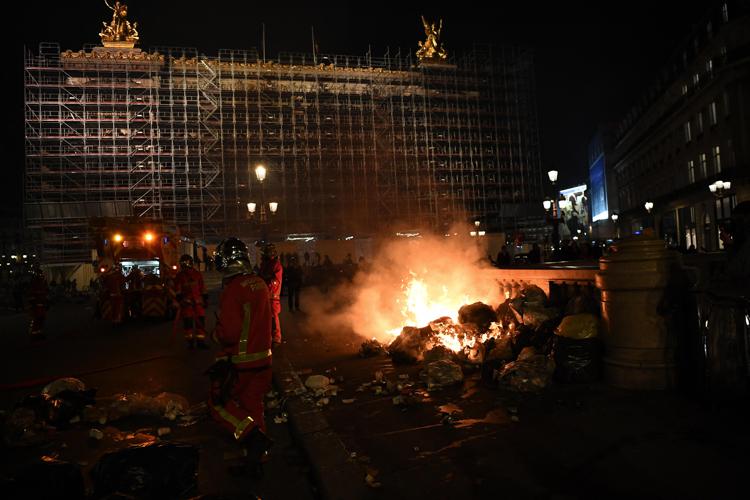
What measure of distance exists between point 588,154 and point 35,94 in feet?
232

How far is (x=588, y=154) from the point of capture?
250 feet

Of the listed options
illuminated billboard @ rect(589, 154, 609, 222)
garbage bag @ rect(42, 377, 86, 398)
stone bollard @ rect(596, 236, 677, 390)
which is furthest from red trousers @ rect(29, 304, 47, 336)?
illuminated billboard @ rect(589, 154, 609, 222)

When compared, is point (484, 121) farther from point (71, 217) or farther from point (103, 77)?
point (71, 217)

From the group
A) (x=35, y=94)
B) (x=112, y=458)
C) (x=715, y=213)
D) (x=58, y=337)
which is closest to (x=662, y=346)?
(x=112, y=458)

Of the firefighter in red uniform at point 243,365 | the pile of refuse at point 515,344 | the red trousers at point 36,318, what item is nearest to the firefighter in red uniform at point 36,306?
the red trousers at point 36,318

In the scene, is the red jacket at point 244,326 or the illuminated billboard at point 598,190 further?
the illuminated billboard at point 598,190

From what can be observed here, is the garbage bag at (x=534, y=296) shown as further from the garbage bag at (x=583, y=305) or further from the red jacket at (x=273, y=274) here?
the red jacket at (x=273, y=274)

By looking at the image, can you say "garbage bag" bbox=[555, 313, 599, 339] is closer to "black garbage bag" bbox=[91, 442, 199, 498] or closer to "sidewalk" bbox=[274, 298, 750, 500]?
"sidewalk" bbox=[274, 298, 750, 500]

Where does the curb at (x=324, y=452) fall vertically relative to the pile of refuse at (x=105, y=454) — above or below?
below

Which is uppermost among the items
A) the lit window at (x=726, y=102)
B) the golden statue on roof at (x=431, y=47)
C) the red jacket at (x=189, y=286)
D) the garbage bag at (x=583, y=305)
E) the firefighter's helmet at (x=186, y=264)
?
the golden statue on roof at (x=431, y=47)

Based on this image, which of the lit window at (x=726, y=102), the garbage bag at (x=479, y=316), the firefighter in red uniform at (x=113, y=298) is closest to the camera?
the garbage bag at (x=479, y=316)

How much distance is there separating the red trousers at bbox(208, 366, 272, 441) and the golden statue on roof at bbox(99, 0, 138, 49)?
39.5 m

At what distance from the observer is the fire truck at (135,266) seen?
13844 mm

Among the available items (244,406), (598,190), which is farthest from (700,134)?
(598,190)
